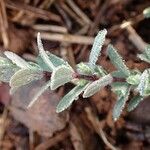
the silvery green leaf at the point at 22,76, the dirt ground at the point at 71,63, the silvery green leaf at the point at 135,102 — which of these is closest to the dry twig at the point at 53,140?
the dirt ground at the point at 71,63

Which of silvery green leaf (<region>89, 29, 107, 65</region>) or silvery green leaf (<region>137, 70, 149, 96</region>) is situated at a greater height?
silvery green leaf (<region>89, 29, 107, 65</region>)

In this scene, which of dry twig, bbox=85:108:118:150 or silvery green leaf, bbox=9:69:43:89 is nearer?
silvery green leaf, bbox=9:69:43:89

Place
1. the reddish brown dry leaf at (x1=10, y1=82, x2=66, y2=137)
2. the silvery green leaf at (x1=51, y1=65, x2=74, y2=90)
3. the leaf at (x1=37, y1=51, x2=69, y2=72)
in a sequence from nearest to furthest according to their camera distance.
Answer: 1. the silvery green leaf at (x1=51, y1=65, x2=74, y2=90)
2. the leaf at (x1=37, y1=51, x2=69, y2=72)
3. the reddish brown dry leaf at (x1=10, y1=82, x2=66, y2=137)

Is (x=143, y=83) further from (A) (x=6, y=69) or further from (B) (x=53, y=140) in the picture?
(B) (x=53, y=140)

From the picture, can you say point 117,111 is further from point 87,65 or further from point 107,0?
point 107,0

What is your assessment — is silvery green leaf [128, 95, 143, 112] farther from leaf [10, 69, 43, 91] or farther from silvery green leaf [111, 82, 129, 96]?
leaf [10, 69, 43, 91]

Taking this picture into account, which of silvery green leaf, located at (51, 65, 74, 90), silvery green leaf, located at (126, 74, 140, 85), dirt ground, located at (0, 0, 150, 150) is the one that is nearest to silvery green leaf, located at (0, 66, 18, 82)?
silvery green leaf, located at (51, 65, 74, 90)

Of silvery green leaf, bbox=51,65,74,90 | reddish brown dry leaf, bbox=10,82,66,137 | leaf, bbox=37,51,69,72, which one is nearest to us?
silvery green leaf, bbox=51,65,74,90

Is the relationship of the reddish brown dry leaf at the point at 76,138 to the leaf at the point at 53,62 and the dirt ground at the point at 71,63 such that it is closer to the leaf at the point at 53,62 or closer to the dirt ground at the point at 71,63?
the dirt ground at the point at 71,63

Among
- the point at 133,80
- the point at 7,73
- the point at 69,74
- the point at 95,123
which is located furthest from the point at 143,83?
the point at 95,123
